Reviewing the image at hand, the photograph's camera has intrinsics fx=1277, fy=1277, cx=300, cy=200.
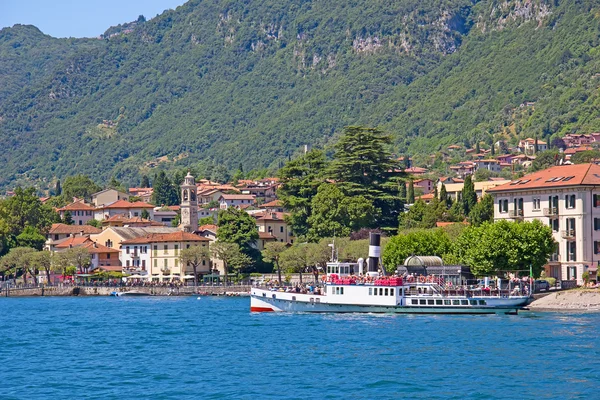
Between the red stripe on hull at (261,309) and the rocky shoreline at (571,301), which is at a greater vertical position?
the rocky shoreline at (571,301)

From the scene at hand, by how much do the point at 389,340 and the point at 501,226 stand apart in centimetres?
2588

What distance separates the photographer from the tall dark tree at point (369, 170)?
124881mm

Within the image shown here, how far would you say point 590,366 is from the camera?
170 feet

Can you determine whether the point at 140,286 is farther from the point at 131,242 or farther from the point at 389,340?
the point at 389,340

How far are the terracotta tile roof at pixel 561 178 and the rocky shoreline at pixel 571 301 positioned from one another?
13.0 meters

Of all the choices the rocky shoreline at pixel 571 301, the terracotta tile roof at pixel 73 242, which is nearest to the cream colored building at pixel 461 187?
the terracotta tile roof at pixel 73 242

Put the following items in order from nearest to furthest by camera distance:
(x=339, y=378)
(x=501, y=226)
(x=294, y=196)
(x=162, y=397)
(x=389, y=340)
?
1. (x=162, y=397)
2. (x=339, y=378)
3. (x=389, y=340)
4. (x=501, y=226)
5. (x=294, y=196)

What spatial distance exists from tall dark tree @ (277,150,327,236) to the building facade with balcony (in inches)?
1383

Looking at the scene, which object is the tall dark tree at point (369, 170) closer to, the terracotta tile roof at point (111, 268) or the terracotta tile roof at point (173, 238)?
the terracotta tile roof at point (173, 238)

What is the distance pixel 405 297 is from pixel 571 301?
35.4 feet

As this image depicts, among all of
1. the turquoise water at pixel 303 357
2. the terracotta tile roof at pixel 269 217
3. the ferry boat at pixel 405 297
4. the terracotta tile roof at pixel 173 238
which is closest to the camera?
the turquoise water at pixel 303 357

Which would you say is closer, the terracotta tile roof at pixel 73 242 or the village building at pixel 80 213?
the terracotta tile roof at pixel 73 242

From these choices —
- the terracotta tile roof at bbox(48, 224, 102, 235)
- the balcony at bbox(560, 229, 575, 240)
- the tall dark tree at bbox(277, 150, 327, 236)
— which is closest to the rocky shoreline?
the balcony at bbox(560, 229, 575, 240)

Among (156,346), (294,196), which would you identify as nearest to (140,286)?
(294,196)
